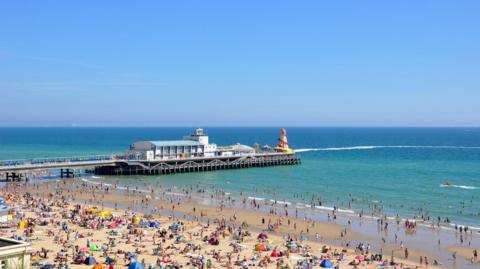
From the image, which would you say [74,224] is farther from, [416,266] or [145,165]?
[145,165]

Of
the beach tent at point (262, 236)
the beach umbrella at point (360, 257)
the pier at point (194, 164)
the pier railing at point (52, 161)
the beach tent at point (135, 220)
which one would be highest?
the pier railing at point (52, 161)

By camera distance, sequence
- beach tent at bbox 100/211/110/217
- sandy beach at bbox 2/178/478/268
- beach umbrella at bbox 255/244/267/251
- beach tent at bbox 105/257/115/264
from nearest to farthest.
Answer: beach tent at bbox 105/257/115/264 → sandy beach at bbox 2/178/478/268 → beach umbrella at bbox 255/244/267/251 → beach tent at bbox 100/211/110/217

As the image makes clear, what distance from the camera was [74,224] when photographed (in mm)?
42281

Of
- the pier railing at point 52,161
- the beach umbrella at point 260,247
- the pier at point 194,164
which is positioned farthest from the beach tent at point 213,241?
the pier at point 194,164

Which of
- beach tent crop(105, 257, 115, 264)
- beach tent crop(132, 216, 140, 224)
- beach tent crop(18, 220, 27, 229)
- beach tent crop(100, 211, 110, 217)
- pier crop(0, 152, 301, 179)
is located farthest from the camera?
pier crop(0, 152, 301, 179)

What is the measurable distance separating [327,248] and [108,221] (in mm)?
17304

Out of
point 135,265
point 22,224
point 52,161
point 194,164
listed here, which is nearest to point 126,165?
point 52,161

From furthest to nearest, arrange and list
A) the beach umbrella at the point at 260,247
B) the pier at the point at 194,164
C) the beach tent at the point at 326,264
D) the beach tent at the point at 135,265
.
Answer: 1. the pier at the point at 194,164
2. the beach umbrella at the point at 260,247
3. the beach tent at the point at 326,264
4. the beach tent at the point at 135,265

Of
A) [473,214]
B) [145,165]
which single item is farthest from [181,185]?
[473,214]

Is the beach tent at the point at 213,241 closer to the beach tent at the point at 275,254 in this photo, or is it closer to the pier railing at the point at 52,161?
the beach tent at the point at 275,254

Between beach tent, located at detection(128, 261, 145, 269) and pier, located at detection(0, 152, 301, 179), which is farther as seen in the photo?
pier, located at detection(0, 152, 301, 179)

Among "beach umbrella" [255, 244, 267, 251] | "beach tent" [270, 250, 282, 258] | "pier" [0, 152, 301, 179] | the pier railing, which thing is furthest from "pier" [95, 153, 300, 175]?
"beach tent" [270, 250, 282, 258]

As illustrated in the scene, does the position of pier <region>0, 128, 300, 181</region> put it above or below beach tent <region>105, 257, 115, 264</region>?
above

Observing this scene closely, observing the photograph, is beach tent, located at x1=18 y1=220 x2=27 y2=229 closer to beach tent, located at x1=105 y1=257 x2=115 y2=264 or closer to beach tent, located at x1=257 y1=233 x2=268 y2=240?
beach tent, located at x1=105 y1=257 x2=115 y2=264
